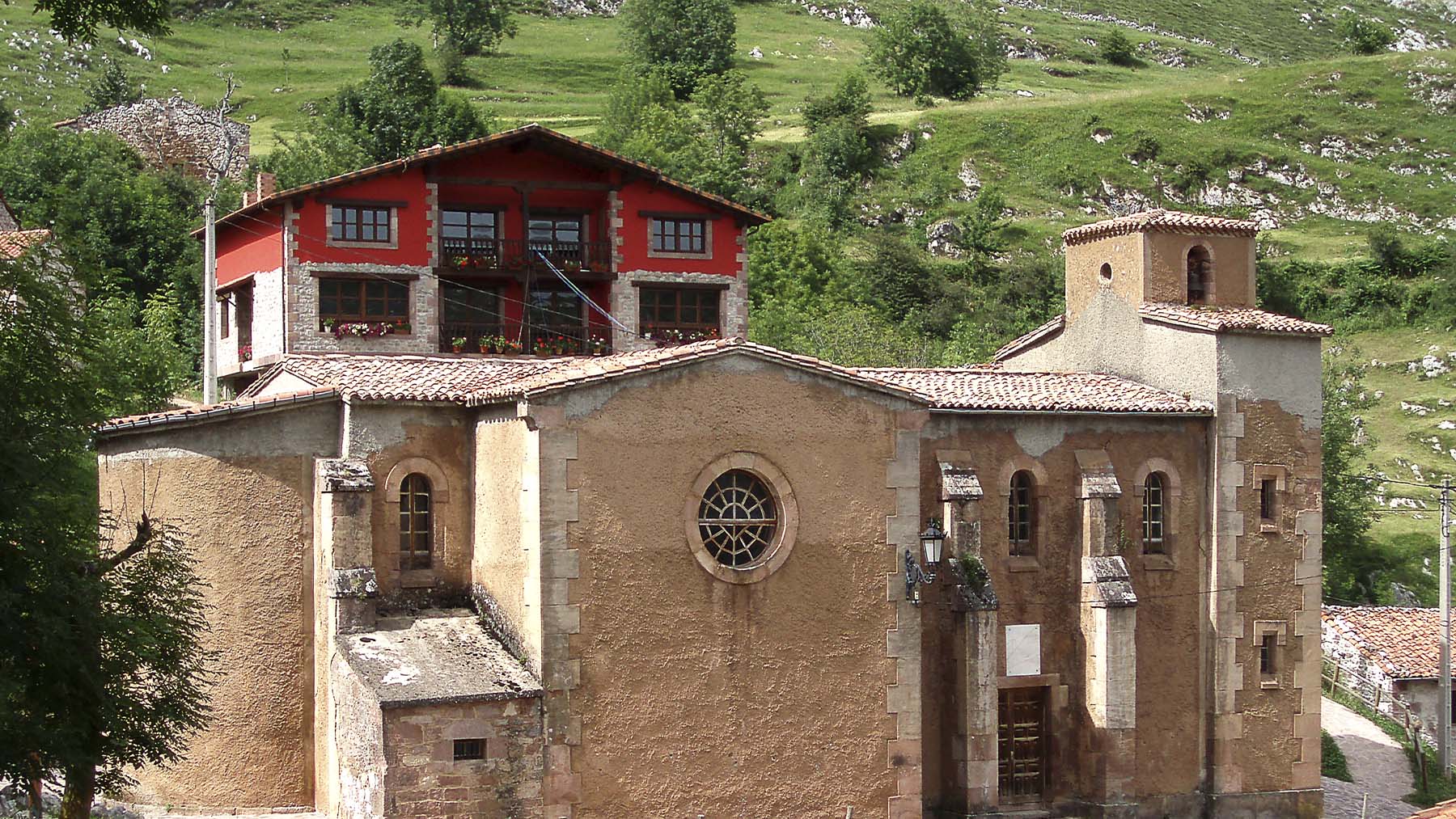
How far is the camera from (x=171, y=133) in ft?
268

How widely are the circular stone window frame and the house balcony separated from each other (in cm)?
1135

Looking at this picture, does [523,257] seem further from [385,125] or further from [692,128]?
[692,128]

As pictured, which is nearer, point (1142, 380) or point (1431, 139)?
point (1142, 380)

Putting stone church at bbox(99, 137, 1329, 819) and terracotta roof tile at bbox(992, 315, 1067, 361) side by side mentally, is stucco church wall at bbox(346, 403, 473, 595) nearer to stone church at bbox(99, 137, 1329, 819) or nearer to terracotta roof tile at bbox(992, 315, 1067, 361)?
stone church at bbox(99, 137, 1329, 819)

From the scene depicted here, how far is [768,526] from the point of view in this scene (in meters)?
29.7

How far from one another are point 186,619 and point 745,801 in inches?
356

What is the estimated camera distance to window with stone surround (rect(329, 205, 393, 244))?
38000mm

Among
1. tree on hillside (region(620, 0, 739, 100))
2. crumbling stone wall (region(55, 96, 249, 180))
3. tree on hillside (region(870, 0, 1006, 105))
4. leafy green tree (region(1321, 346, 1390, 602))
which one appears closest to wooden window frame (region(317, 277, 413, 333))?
leafy green tree (region(1321, 346, 1390, 602))

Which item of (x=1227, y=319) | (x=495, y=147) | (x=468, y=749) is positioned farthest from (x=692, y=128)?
(x=468, y=749)

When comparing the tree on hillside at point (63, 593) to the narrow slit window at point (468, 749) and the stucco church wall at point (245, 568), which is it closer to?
the narrow slit window at point (468, 749)

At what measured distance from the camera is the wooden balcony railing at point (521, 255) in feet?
128

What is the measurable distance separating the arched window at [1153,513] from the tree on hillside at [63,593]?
1894 cm

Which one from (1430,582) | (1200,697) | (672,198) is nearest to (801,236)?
(1430,582)

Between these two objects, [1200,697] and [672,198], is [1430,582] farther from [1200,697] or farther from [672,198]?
[672,198]
